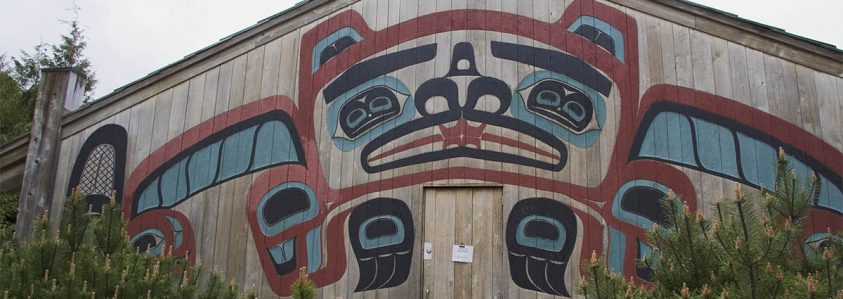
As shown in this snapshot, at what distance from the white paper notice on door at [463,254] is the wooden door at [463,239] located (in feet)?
0.10

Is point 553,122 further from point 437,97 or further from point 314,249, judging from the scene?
point 314,249

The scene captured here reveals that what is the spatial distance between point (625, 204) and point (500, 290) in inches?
55.5

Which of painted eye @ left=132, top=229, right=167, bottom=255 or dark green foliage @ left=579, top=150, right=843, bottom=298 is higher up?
painted eye @ left=132, top=229, right=167, bottom=255

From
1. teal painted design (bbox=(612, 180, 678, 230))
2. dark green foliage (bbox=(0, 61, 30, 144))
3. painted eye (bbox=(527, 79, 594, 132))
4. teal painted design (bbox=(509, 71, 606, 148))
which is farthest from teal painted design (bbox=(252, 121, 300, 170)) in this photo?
dark green foliage (bbox=(0, 61, 30, 144))

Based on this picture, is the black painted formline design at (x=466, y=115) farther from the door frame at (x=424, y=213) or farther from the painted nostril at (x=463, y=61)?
the door frame at (x=424, y=213)

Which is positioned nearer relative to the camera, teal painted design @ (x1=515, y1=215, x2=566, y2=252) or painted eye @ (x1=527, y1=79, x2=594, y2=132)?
teal painted design @ (x1=515, y1=215, x2=566, y2=252)

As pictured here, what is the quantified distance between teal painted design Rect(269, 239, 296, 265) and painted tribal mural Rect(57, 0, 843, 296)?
0.04 feet

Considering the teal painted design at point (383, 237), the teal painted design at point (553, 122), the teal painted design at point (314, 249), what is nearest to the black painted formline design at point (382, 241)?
the teal painted design at point (383, 237)

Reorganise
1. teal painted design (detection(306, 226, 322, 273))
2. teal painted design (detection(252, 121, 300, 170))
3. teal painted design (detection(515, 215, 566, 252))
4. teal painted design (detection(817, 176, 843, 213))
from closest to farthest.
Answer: teal painted design (detection(817, 176, 843, 213))
teal painted design (detection(515, 215, 566, 252))
teal painted design (detection(306, 226, 322, 273))
teal painted design (detection(252, 121, 300, 170))

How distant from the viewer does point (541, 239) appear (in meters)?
8.47

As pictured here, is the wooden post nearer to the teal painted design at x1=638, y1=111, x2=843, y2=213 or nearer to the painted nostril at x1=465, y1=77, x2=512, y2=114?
the painted nostril at x1=465, y1=77, x2=512, y2=114

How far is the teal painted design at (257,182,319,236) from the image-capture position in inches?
354

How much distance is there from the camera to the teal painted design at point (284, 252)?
893cm

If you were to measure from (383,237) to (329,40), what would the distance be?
2.24m
